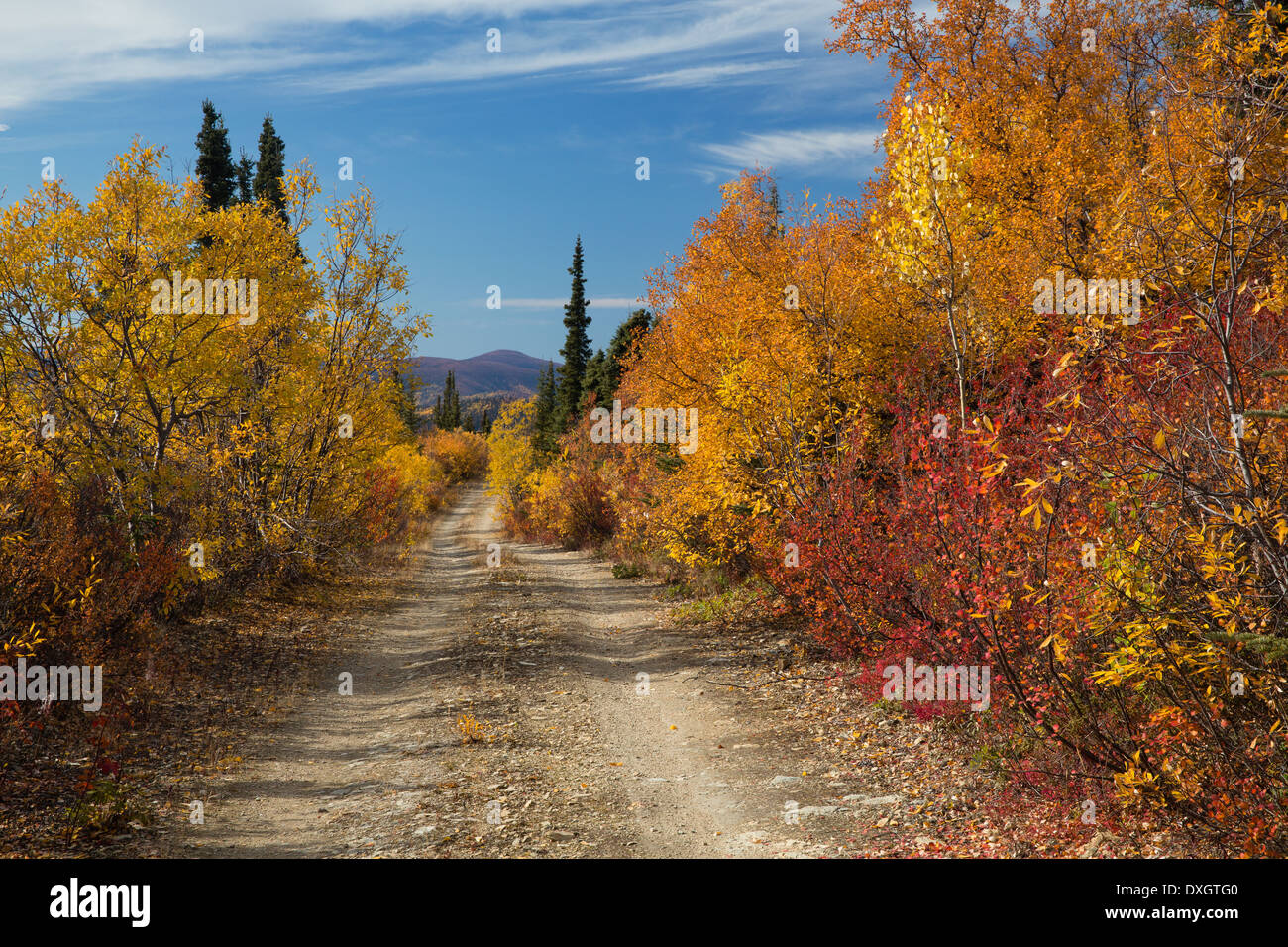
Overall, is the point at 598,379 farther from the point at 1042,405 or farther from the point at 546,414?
the point at 1042,405

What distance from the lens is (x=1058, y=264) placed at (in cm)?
1337

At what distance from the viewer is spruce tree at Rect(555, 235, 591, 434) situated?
182 feet

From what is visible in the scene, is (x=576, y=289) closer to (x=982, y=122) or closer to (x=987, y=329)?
(x=982, y=122)

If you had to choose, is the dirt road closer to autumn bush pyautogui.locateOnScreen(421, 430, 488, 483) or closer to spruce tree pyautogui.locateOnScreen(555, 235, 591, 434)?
spruce tree pyautogui.locateOnScreen(555, 235, 591, 434)

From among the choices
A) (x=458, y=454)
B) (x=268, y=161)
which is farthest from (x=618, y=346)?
(x=458, y=454)

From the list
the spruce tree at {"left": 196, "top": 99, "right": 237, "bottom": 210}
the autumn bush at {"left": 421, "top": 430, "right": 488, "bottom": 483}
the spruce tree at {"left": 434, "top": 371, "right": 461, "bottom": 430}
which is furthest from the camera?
the spruce tree at {"left": 434, "top": 371, "right": 461, "bottom": 430}

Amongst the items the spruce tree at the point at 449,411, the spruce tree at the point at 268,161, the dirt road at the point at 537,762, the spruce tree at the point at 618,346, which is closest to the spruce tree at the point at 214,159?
the spruce tree at the point at 268,161

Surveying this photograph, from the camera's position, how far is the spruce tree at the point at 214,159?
36031 millimetres

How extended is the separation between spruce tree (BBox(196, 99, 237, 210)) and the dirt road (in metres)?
30.0

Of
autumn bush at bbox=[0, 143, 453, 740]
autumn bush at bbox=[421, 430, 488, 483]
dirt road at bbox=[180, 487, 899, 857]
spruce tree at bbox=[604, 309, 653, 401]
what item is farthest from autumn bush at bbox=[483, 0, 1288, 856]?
autumn bush at bbox=[421, 430, 488, 483]

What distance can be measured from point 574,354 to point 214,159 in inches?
1028

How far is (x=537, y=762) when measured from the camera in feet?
A: 28.3
